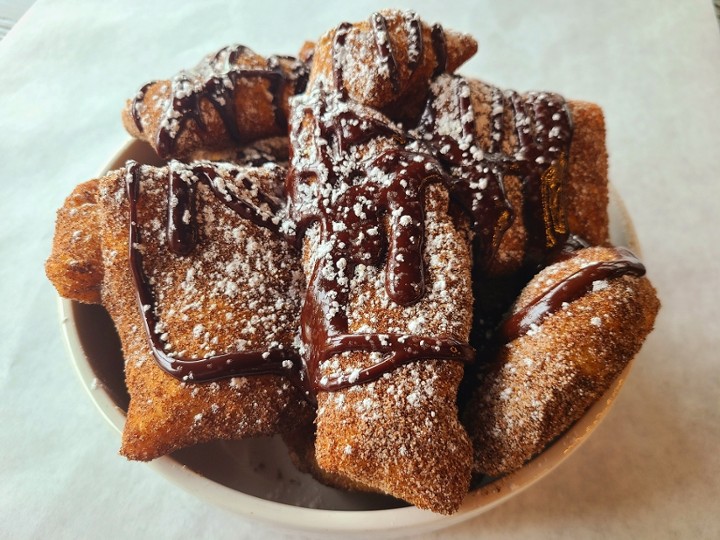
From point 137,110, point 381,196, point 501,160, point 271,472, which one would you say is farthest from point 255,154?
point 271,472

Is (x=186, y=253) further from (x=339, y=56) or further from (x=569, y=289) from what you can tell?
(x=569, y=289)

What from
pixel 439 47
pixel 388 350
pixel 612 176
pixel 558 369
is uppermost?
pixel 439 47

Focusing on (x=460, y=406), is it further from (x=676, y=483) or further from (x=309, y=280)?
(x=676, y=483)

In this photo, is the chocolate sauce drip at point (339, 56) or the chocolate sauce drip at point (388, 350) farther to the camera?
the chocolate sauce drip at point (339, 56)

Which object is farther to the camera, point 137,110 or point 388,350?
point 137,110

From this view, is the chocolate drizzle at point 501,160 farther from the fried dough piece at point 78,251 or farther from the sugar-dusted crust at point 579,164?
the fried dough piece at point 78,251

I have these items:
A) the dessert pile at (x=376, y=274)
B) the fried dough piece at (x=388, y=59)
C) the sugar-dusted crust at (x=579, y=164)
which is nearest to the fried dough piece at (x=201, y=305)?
the dessert pile at (x=376, y=274)
